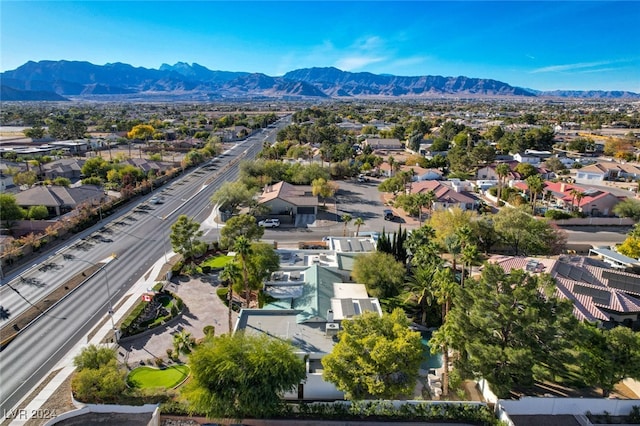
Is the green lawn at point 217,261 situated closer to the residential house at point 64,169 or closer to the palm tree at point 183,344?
the palm tree at point 183,344

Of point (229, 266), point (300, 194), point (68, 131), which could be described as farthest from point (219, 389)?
point (68, 131)

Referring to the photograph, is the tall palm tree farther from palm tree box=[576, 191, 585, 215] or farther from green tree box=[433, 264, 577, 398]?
palm tree box=[576, 191, 585, 215]

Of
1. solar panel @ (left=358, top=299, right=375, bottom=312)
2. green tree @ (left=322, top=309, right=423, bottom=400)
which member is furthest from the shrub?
green tree @ (left=322, top=309, right=423, bottom=400)

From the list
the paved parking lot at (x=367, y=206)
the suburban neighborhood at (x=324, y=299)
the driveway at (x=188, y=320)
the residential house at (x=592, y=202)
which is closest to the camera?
the suburban neighborhood at (x=324, y=299)

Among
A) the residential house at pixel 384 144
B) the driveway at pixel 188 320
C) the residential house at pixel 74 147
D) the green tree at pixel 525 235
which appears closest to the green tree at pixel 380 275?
the driveway at pixel 188 320

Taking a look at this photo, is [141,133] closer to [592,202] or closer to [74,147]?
[74,147]
